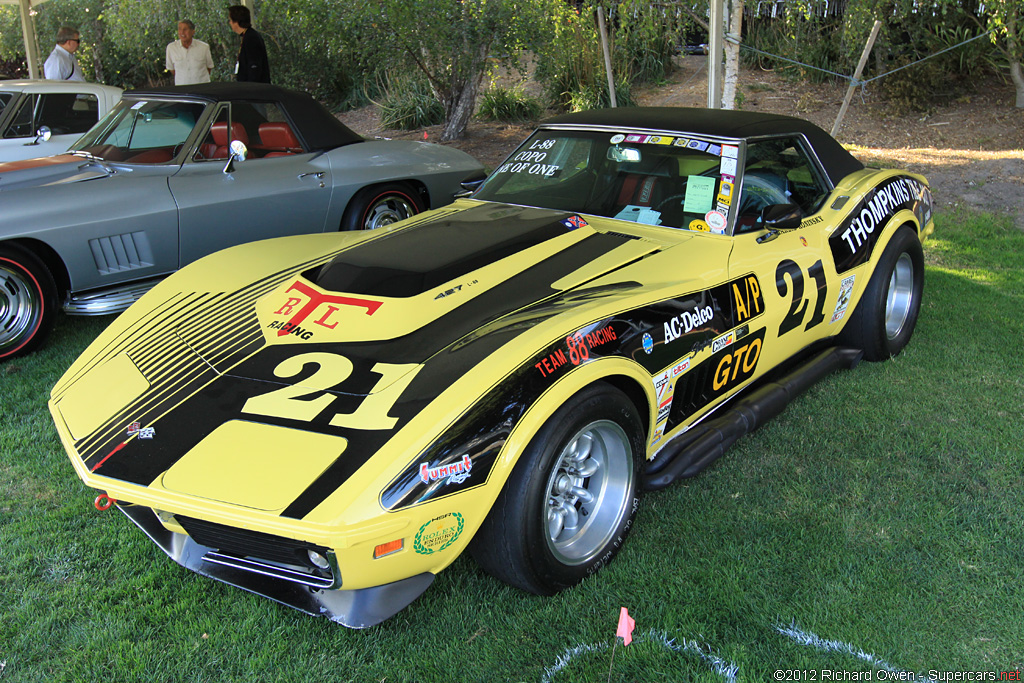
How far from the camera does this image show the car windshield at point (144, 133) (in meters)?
4.90

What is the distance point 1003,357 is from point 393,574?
3.67 meters

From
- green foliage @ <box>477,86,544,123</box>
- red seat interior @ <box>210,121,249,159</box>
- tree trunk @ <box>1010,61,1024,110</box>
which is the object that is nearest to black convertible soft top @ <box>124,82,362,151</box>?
red seat interior @ <box>210,121,249,159</box>

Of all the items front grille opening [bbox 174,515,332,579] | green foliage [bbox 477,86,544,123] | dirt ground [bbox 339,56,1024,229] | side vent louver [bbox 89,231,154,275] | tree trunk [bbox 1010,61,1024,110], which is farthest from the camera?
green foliage [bbox 477,86,544,123]

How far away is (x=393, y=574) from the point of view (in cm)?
200

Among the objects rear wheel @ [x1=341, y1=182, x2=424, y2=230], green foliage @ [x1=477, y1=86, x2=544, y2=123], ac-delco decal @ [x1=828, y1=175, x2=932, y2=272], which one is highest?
ac-delco decal @ [x1=828, y1=175, x2=932, y2=272]

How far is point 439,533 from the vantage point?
2.00 m

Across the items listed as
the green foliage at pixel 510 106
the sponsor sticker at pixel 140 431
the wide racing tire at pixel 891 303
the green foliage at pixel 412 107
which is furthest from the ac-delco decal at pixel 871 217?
the green foliage at pixel 412 107

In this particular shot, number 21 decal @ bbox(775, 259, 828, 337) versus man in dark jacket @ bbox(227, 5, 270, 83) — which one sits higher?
man in dark jacket @ bbox(227, 5, 270, 83)

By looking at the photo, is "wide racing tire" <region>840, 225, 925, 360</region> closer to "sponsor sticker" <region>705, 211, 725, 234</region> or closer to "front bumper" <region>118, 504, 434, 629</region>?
"sponsor sticker" <region>705, 211, 725, 234</region>

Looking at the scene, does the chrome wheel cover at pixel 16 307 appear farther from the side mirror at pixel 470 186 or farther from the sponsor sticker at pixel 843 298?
the sponsor sticker at pixel 843 298

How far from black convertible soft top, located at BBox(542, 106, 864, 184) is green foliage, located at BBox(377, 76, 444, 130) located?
26.0 feet

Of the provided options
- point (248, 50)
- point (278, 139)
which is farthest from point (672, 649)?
point (248, 50)

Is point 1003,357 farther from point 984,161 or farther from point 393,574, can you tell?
point 984,161

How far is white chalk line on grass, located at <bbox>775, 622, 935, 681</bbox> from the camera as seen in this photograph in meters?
2.12
